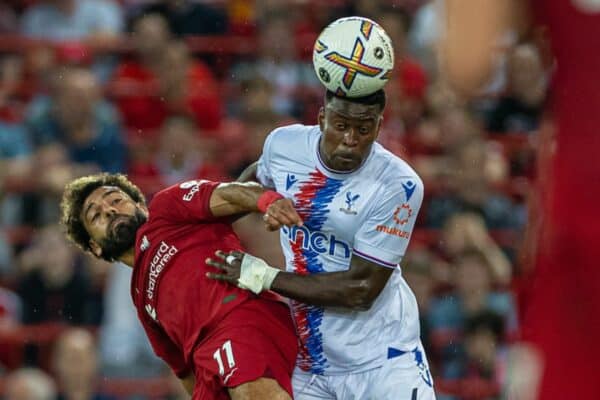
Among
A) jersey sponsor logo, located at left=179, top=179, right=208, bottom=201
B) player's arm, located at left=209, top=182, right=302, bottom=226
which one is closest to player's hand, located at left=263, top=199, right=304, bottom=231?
player's arm, located at left=209, top=182, right=302, bottom=226

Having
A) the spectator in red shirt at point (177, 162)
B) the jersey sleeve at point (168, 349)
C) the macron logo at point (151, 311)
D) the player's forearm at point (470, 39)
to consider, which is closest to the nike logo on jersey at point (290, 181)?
the macron logo at point (151, 311)

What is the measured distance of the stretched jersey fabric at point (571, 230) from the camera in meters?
2.78

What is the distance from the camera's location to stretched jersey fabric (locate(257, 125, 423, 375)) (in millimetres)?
5535

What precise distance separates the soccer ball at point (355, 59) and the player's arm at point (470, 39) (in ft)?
9.00

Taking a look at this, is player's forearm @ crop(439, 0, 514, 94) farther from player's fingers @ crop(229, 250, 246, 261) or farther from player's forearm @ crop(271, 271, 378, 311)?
player's fingers @ crop(229, 250, 246, 261)

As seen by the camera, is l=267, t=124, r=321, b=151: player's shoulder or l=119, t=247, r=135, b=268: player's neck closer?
l=267, t=124, r=321, b=151: player's shoulder

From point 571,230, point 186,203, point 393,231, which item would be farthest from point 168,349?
point 571,230

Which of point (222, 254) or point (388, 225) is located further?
point (222, 254)

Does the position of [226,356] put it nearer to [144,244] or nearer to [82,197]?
[144,244]

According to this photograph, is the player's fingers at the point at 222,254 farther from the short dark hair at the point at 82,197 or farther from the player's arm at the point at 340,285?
the short dark hair at the point at 82,197

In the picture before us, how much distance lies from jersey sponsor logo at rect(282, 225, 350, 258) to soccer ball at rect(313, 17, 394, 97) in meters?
0.68

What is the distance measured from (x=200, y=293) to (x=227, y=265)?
0.20m

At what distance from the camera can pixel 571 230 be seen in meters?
2.84

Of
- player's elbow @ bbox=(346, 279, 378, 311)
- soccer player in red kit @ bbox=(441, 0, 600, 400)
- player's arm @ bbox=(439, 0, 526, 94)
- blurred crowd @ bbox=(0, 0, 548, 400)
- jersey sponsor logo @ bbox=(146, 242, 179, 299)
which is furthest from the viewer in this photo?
blurred crowd @ bbox=(0, 0, 548, 400)
